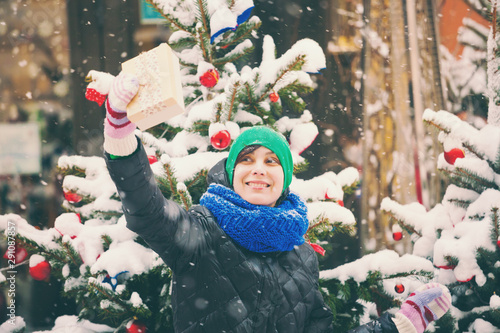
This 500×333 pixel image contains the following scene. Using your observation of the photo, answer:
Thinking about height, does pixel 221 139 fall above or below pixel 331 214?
above

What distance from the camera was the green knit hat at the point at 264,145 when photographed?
2112 millimetres

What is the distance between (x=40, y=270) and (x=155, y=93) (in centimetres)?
195

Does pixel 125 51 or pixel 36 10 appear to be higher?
pixel 36 10

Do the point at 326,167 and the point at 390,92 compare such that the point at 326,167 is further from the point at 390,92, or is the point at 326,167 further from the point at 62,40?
the point at 62,40

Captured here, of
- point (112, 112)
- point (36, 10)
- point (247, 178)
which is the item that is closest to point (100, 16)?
point (36, 10)

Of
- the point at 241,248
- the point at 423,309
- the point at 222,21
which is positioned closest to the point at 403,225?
the point at 423,309

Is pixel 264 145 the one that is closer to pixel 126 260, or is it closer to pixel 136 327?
pixel 126 260

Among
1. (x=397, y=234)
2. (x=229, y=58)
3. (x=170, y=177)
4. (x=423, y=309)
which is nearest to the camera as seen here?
(x=423, y=309)

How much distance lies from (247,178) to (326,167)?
2.68 m

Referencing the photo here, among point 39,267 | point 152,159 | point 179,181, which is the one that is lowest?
point 39,267

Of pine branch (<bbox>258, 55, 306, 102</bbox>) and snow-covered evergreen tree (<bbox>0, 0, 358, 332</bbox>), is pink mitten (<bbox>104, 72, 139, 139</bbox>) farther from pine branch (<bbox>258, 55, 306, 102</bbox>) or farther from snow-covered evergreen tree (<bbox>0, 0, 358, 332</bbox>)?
pine branch (<bbox>258, 55, 306, 102</bbox>)

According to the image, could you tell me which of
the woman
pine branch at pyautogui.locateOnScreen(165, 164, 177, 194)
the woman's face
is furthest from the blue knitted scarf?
pine branch at pyautogui.locateOnScreen(165, 164, 177, 194)

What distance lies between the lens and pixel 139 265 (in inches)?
97.0

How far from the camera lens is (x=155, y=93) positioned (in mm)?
1257
